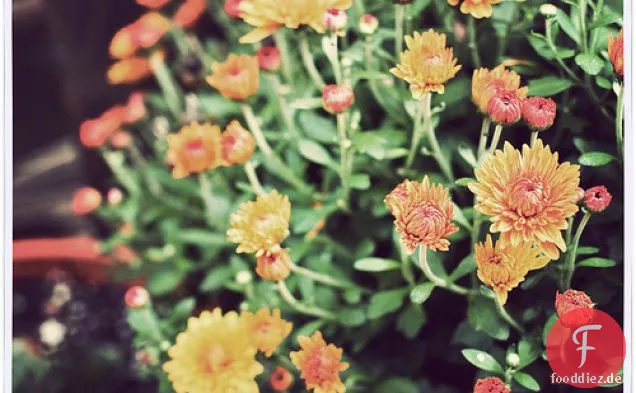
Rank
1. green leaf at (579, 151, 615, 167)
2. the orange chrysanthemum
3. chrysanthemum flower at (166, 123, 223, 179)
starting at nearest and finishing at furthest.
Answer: green leaf at (579, 151, 615, 167)
chrysanthemum flower at (166, 123, 223, 179)
the orange chrysanthemum

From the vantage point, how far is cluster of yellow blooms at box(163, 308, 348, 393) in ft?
2.20

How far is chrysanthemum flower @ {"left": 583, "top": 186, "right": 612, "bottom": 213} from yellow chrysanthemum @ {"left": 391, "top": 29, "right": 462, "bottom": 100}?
6.0 inches

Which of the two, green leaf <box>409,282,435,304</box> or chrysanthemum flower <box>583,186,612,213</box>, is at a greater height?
chrysanthemum flower <box>583,186,612,213</box>

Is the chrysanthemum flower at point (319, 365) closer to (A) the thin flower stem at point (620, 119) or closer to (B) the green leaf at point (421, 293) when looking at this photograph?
(B) the green leaf at point (421, 293)

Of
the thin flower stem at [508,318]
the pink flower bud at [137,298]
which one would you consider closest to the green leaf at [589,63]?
the thin flower stem at [508,318]

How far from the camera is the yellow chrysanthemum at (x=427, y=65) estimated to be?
23.6 inches

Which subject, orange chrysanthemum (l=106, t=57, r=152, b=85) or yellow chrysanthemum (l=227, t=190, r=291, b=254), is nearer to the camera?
yellow chrysanthemum (l=227, t=190, r=291, b=254)

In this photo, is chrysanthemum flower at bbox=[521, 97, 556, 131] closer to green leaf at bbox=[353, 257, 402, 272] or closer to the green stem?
the green stem

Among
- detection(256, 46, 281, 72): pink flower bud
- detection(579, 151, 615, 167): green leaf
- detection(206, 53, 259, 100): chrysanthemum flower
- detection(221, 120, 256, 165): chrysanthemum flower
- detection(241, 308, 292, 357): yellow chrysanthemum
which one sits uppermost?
detection(256, 46, 281, 72): pink flower bud

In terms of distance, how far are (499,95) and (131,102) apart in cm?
62

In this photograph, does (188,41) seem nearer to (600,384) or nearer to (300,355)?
(300,355)

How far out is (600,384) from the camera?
2.15 feet

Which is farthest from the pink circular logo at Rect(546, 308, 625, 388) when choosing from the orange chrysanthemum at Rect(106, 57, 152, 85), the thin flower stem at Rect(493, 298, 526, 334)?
the orange chrysanthemum at Rect(106, 57, 152, 85)
